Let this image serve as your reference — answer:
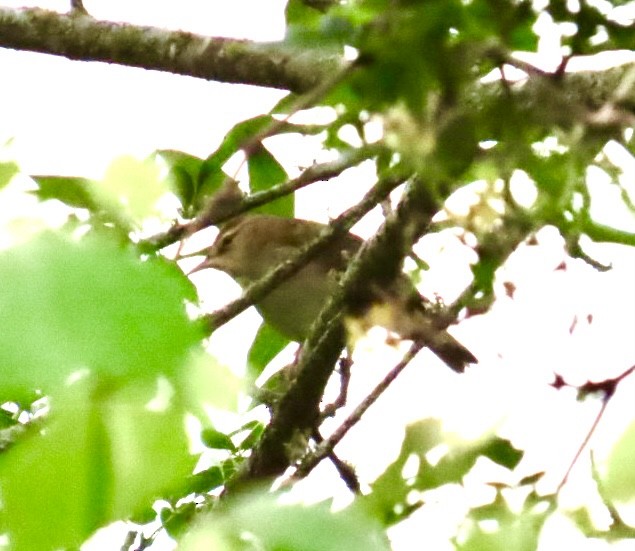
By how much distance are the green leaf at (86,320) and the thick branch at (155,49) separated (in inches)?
27.9

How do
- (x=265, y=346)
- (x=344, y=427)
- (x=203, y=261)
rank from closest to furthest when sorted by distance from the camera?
1. (x=344, y=427)
2. (x=265, y=346)
3. (x=203, y=261)

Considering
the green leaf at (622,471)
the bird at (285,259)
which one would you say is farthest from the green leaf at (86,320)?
the bird at (285,259)

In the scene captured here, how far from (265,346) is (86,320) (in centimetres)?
135

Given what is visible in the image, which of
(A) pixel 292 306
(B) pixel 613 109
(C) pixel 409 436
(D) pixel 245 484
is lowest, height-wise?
(A) pixel 292 306

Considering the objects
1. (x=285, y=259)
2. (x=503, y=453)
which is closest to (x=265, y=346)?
(x=285, y=259)

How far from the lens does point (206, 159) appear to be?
41.2 inches

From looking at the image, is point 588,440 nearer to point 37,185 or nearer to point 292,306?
point 37,185

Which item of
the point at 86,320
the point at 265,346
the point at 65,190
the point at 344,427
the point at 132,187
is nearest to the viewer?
the point at 86,320

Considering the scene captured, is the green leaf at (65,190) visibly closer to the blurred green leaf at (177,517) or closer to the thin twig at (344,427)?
the thin twig at (344,427)

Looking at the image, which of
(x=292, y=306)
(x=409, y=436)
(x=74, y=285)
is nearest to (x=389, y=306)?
(x=409, y=436)

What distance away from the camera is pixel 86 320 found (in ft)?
0.95

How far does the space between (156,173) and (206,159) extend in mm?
649

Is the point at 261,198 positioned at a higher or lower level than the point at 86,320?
lower

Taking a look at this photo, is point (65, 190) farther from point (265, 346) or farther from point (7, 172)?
point (265, 346)
